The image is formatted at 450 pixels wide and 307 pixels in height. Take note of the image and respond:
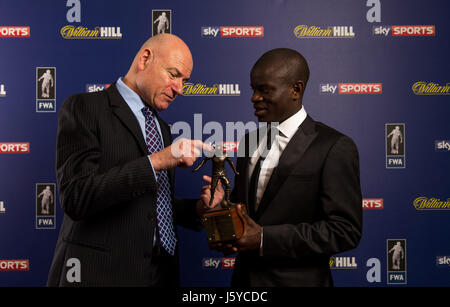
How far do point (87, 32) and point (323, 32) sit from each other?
5.35 feet

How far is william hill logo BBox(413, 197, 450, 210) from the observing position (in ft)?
8.35

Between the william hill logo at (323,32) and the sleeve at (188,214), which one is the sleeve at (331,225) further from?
the william hill logo at (323,32)

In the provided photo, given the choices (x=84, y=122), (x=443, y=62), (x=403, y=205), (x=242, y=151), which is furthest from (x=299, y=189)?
(x=443, y=62)

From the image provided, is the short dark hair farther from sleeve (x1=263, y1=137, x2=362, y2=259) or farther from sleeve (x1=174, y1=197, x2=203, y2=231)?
sleeve (x1=174, y1=197, x2=203, y2=231)

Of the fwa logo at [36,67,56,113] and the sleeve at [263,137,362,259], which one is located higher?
the fwa logo at [36,67,56,113]

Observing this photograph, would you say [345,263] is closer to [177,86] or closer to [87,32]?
[177,86]

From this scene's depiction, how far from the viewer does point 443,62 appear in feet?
8.45

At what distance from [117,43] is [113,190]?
1.61m

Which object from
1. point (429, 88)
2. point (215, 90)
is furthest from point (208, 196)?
point (429, 88)

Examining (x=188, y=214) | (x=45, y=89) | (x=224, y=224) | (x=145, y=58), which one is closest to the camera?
(x=224, y=224)

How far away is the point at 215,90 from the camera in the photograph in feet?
8.42

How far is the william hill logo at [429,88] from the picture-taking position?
2572 millimetres

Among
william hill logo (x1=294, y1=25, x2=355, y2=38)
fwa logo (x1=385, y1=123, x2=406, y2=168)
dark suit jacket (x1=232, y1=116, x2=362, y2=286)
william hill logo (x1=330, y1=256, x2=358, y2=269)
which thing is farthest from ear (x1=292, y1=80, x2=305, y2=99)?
william hill logo (x1=330, y1=256, x2=358, y2=269)

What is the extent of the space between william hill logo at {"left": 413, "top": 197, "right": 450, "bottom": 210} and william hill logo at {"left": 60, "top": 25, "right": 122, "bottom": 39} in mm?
2350
